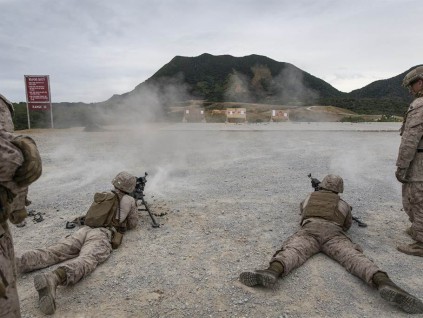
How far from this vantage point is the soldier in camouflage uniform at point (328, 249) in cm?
341

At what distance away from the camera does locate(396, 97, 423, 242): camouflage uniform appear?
4.63 metres

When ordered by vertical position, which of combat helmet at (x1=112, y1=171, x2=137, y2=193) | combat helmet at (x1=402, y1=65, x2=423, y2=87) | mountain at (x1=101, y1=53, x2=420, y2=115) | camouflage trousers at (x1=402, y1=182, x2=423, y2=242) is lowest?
camouflage trousers at (x1=402, y1=182, x2=423, y2=242)

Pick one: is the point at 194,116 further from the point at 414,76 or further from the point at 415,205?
the point at 415,205

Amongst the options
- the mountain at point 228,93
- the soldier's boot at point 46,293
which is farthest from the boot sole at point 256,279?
the mountain at point 228,93

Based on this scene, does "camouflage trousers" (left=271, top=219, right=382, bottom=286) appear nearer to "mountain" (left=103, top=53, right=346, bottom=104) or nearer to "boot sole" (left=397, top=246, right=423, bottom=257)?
"boot sole" (left=397, top=246, right=423, bottom=257)

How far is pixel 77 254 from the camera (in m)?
4.41

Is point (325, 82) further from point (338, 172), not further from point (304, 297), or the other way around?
point (304, 297)

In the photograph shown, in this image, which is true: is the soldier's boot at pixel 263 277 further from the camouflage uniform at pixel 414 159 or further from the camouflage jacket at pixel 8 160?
the camouflage jacket at pixel 8 160

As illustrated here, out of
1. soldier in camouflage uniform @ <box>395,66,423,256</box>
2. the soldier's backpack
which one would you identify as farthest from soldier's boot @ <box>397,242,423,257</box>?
the soldier's backpack

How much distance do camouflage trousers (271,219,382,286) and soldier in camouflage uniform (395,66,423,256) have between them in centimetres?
99

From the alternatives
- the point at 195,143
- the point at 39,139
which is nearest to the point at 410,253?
the point at 195,143

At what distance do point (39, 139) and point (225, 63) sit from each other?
46435mm

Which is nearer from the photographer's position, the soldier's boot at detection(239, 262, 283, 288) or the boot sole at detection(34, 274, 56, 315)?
the boot sole at detection(34, 274, 56, 315)

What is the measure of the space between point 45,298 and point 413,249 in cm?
410
